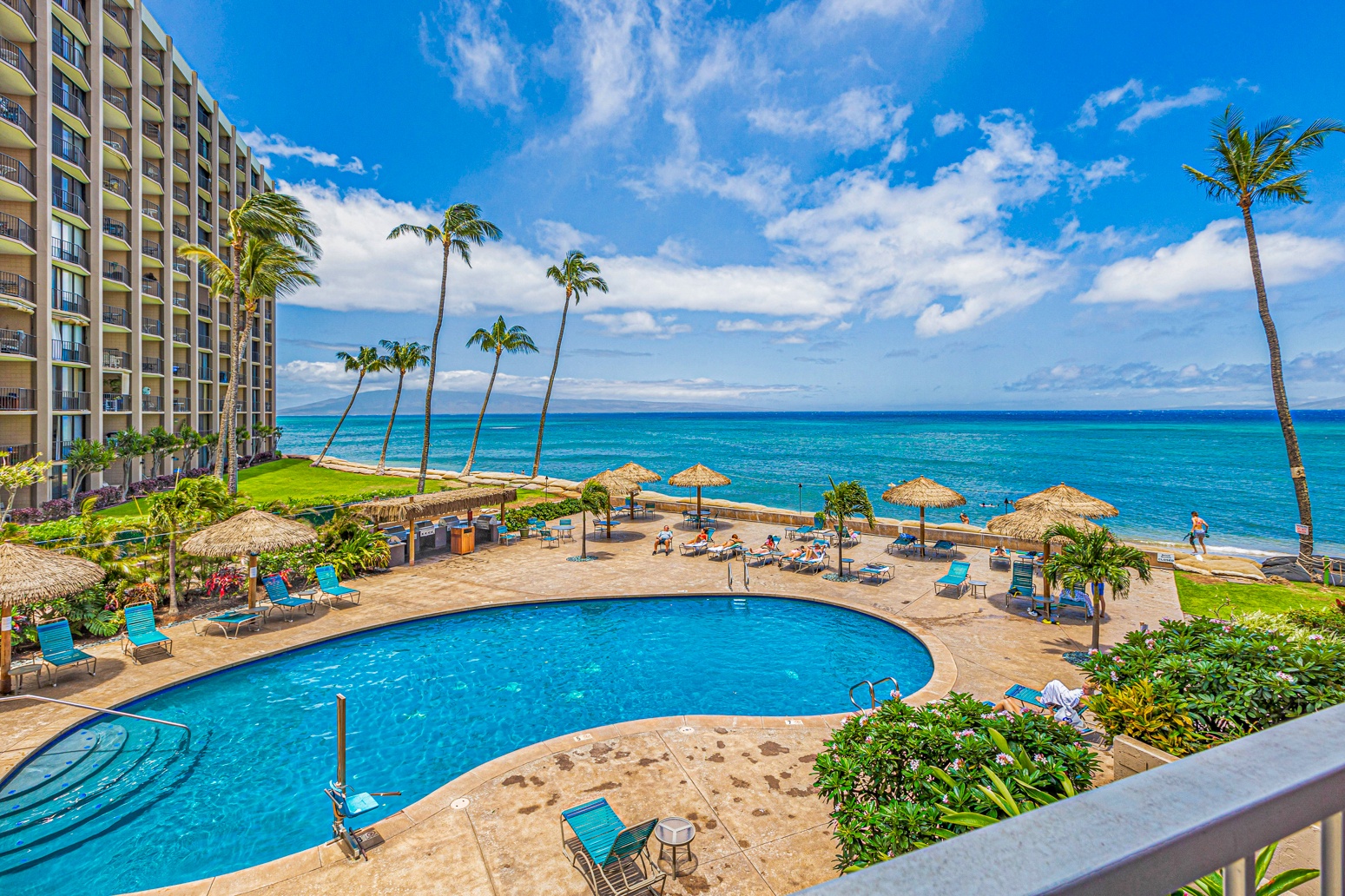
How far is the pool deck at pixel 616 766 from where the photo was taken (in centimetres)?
625

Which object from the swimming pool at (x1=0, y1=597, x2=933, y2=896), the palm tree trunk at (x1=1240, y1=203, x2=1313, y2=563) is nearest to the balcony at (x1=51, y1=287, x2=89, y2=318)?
the swimming pool at (x1=0, y1=597, x2=933, y2=896)

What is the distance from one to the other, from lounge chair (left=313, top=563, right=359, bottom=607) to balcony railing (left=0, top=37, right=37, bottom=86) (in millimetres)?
25630

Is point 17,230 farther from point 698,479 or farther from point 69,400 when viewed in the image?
point 698,479

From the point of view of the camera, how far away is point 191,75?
39.7 m

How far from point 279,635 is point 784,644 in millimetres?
10606

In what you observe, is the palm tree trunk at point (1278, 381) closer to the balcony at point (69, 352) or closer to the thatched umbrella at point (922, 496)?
Answer: the thatched umbrella at point (922, 496)

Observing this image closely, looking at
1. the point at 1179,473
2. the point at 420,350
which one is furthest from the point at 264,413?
the point at 1179,473

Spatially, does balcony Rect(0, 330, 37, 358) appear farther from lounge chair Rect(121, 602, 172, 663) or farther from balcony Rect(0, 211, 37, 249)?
lounge chair Rect(121, 602, 172, 663)

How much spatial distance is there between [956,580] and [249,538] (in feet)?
54.4

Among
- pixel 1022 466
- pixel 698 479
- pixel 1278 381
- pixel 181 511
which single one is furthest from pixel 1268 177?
pixel 1022 466

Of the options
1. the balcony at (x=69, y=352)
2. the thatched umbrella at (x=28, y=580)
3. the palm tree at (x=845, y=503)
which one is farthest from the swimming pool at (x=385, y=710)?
the balcony at (x=69, y=352)

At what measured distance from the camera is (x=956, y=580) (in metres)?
15.5

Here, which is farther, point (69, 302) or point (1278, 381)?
point (69, 302)

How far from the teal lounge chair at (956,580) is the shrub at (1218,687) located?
902cm
